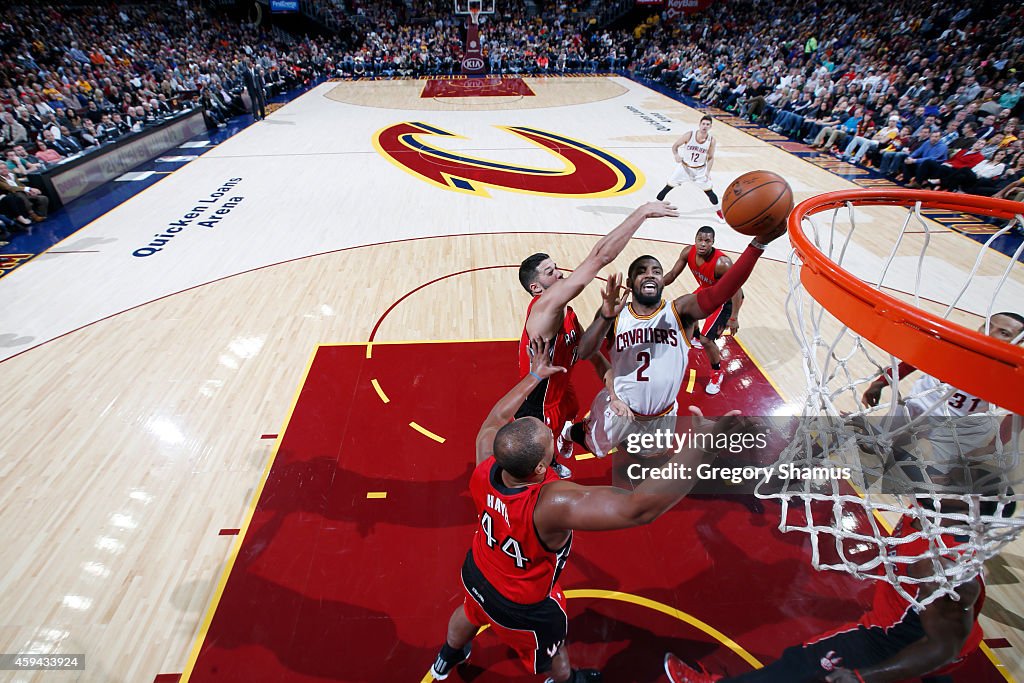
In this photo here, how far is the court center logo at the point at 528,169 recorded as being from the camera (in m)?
9.88

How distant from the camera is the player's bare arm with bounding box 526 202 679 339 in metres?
2.71

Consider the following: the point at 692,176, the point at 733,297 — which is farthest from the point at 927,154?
the point at 733,297

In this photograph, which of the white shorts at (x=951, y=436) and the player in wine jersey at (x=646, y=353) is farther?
the player in wine jersey at (x=646, y=353)

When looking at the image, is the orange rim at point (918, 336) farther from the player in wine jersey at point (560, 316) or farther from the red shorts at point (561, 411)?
the red shorts at point (561, 411)

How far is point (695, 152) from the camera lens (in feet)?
26.7

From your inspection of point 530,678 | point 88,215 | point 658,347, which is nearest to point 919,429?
point 658,347

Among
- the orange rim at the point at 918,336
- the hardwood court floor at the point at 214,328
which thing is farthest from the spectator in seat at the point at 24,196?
the orange rim at the point at 918,336

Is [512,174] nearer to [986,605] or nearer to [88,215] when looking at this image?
[88,215]

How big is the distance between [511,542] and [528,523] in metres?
0.15

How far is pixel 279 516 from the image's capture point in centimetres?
363

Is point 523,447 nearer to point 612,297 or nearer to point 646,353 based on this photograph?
point 612,297

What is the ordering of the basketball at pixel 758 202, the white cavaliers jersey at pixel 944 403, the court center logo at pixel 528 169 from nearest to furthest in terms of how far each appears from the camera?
the white cavaliers jersey at pixel 944 403 < the basketball at pixel 758 202 < the court center logo at pixel 528 169

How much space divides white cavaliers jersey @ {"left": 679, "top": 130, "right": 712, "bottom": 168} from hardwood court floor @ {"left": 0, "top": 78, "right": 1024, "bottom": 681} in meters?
0.82

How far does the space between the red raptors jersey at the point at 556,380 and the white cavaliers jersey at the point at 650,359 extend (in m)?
0.30
